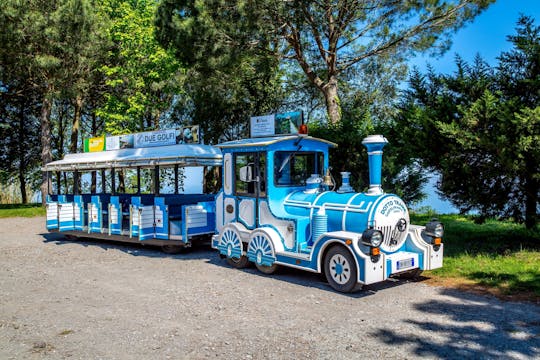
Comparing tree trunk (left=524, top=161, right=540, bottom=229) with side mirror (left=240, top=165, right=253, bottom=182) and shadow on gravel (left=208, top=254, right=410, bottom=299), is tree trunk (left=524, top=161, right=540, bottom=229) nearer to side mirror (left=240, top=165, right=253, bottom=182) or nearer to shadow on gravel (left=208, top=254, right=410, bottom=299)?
shadow on gravel (left=208, top=254, right=410, bottom=299)

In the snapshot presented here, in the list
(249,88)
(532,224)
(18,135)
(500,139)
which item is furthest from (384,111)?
(18,135)

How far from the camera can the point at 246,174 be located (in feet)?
26.4

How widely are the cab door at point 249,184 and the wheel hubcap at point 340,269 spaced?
1892mm

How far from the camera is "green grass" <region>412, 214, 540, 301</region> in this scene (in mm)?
7013

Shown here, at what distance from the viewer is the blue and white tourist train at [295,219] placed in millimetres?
6770

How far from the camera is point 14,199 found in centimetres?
2944

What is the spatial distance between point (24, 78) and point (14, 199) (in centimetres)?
989

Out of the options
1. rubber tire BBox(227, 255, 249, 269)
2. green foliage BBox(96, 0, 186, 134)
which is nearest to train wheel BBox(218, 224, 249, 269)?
rubber tire BBox(227, 255, 249, 269)

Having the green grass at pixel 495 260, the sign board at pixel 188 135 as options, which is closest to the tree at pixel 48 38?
the sign board at pixel 188 135

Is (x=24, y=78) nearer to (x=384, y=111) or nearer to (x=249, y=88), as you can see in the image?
(x=249, y=88)

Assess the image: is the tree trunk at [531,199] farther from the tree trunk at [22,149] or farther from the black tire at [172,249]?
the tree trunk at [22,149]

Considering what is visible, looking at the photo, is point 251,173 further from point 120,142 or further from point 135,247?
point 120,142

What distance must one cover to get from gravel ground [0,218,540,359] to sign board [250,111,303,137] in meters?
2.73

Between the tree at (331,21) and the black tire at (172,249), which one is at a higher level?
the tree at (331,21)
